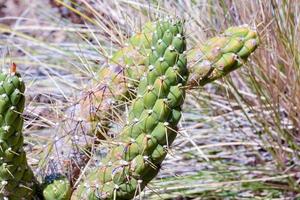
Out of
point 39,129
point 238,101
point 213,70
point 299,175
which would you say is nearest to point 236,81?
point 238,101

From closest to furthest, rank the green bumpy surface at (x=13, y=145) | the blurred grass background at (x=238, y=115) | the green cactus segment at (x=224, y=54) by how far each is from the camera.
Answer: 1. the green bumpy surface at (x=13, y=145)
2. the green cactus segment at (x=224, y=54)
3. the blurred grass background at (x=238, y=115)

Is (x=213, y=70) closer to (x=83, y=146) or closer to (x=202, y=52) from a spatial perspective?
(x=202, y=52)

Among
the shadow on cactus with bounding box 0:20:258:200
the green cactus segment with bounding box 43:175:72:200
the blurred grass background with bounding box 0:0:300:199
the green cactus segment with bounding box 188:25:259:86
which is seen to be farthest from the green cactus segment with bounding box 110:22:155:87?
the blurred grass background with bounding box 0:0:300:199

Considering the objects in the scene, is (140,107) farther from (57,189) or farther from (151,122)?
(57,189)

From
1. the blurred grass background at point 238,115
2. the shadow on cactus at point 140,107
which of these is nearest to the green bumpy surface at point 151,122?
the shadow on cactus at point 140,107

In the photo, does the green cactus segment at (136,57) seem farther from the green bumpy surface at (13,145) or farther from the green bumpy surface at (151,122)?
the green bumpy surface at (13,145)

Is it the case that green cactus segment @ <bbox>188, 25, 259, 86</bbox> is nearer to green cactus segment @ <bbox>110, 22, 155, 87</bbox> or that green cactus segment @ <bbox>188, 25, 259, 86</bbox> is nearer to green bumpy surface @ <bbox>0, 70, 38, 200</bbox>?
green cactus segment @ <bbox>110, 22, 155, 87</bbox>

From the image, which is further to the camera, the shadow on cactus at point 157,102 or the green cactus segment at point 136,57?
the green cactus segment at point 136,57
